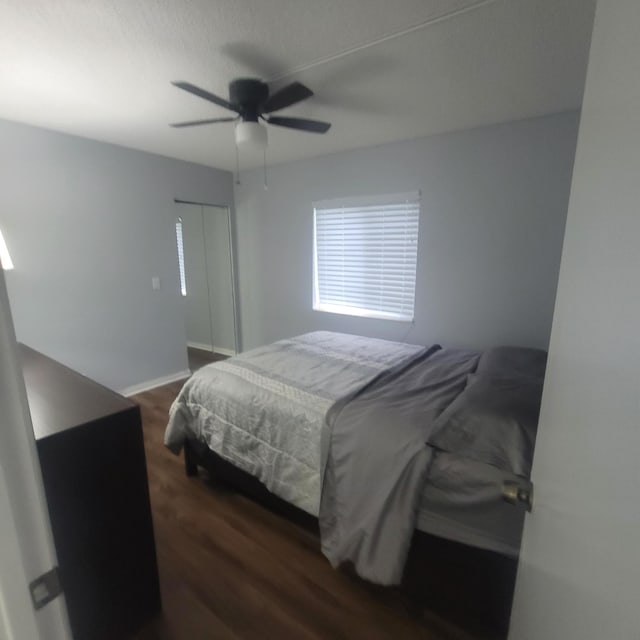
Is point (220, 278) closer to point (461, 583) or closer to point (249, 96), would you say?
point (249, 96)

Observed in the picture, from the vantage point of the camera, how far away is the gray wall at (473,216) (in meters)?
2.37

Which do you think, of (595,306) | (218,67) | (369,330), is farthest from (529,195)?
(595,306)

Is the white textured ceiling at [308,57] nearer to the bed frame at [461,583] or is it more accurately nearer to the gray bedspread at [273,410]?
the gray bedspread at [273,410]

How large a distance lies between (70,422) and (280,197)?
10.5 feet

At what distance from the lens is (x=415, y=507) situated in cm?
126

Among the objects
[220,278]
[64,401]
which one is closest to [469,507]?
[64,401]

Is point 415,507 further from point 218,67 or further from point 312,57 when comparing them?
point 218,67

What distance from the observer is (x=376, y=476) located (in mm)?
1345

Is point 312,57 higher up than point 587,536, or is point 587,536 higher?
point 312,57

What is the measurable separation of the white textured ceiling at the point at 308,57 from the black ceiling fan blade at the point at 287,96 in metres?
0.16

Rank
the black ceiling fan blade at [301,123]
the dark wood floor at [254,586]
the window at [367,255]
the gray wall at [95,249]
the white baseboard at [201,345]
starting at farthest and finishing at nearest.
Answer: the white baseboard at [201,345] < the window at [367,255] < the gray wall at [95,249] < the black ceiling fan blade at [301,123] < the dark wood floor at [254,586]

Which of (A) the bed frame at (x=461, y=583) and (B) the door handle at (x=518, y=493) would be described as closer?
(B) the door handle at (x=518, y=493)

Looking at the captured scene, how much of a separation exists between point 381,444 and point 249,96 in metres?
1.90

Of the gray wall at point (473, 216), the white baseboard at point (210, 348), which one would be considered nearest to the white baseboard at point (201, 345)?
the white baseboard at point (210, 348)
